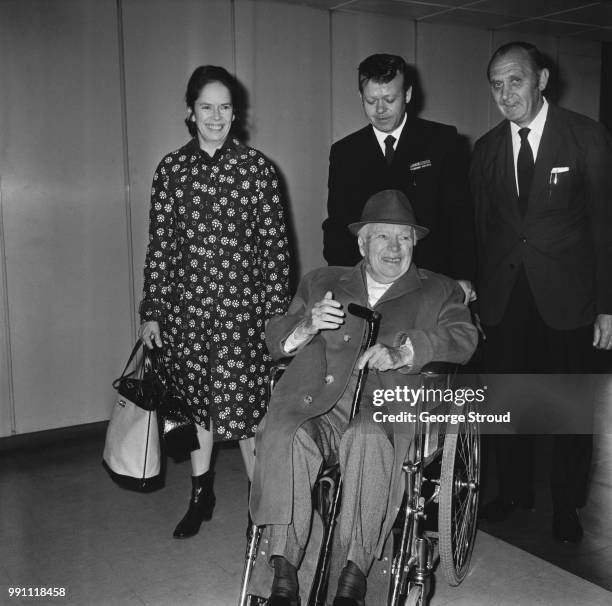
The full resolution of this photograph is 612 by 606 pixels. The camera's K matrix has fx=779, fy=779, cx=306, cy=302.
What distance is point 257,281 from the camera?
3.10 metres

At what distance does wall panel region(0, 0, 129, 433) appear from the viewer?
414 centimetres

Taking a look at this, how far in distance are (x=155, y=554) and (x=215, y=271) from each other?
3.61ft

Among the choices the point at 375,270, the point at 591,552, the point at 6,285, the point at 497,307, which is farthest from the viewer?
the point at 6,285

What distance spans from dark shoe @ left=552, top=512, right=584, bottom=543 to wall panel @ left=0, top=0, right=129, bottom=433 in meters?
2.65

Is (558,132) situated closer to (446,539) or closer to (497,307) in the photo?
(497,307)

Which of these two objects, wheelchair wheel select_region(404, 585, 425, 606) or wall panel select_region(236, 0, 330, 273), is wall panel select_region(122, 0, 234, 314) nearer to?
wall panel select_region(236, 0, 330, 273)

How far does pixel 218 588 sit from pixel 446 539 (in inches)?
33.7

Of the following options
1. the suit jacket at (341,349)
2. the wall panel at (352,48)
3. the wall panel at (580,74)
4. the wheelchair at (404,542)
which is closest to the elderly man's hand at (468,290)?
the suit jacket at (341,349)

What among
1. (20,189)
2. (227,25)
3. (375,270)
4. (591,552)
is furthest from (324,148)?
(591,552)

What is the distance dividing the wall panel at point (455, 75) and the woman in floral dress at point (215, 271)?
2.91 metres

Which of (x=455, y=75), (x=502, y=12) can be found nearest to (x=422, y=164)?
(x=502, y=12)

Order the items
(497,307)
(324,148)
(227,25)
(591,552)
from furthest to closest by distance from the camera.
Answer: (324,148), (227,25), (497,307), (591,552)

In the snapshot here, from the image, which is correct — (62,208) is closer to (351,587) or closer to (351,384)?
(351,384)

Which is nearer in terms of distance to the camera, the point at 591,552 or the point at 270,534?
the point at 270,534
